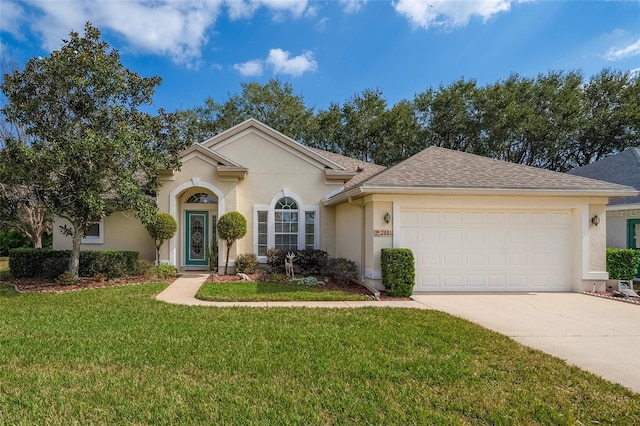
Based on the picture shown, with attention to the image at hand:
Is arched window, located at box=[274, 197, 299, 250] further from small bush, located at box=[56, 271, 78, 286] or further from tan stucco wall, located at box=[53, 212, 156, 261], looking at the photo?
small bush, located at box=[56, 271, 78, 286]

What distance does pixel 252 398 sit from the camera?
362 centimetres

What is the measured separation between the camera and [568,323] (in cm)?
666

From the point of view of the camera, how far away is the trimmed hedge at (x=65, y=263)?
37.6 ft

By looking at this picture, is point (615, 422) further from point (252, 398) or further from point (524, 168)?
point (524, 168)

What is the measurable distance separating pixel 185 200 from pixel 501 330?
38.0 ft

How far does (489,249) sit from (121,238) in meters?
13.0

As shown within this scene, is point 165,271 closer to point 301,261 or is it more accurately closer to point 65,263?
point 65,263

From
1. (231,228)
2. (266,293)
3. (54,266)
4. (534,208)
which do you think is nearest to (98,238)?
(54,266)

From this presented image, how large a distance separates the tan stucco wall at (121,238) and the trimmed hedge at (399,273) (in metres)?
9.28

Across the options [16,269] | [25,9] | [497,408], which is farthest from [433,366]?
[25,9]

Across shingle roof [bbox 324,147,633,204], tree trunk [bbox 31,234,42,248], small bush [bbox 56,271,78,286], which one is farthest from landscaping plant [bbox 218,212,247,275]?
tree trunk [bbox 31,234,42,248]

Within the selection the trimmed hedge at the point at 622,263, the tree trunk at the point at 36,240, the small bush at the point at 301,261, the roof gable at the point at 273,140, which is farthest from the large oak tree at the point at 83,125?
the trimmed hedge at the point at 622,263

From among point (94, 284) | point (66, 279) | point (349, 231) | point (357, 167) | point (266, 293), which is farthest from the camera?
point (357, 167)

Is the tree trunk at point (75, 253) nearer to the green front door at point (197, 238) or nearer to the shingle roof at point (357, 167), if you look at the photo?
the green front door at point (197, 238)
